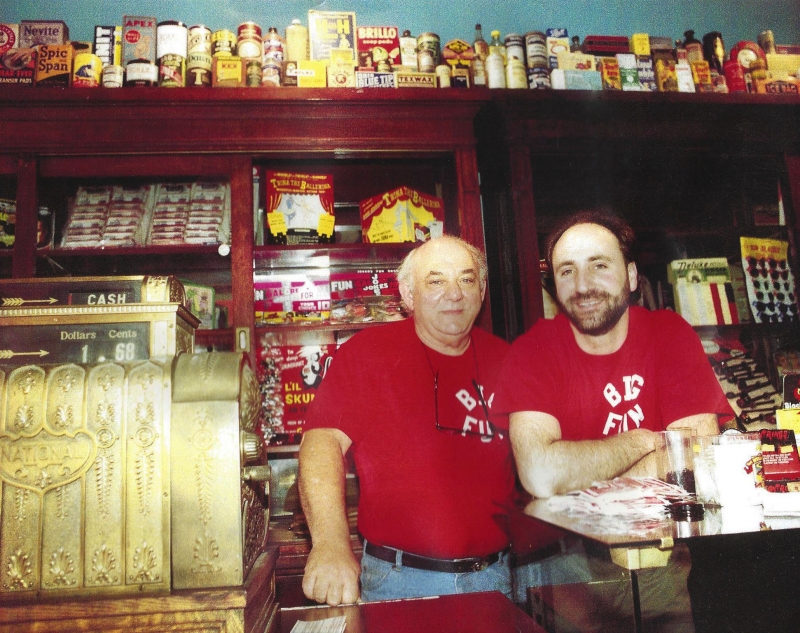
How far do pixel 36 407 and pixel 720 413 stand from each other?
1616mm

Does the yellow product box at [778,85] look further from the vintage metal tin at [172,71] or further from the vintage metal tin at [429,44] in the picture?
the vintage metal tin at [172,71]

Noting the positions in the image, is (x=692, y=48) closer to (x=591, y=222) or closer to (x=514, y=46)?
(x=514, y=46)

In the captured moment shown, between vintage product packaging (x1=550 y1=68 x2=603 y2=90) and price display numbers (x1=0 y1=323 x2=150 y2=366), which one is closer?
price display numbers (x1=0 y1=323 x2=150 y2=366)

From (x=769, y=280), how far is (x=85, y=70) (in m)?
2.98

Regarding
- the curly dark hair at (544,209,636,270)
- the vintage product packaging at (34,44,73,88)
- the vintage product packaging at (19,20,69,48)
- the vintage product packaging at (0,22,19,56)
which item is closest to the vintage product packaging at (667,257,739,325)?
the curly dark hair at (544,209,636,270)

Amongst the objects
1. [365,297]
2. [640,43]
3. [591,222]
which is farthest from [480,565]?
[640,43]

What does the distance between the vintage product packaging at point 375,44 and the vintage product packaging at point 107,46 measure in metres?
0.97

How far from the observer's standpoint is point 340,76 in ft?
6.73

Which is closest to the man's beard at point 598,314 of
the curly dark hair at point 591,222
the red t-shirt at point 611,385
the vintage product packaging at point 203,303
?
the red t-shirt at point 611,385

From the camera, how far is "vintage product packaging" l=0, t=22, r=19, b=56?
1.99 metres

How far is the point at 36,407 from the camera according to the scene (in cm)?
69

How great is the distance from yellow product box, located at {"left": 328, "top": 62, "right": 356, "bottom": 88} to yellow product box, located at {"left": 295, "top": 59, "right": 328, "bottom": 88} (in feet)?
0.10

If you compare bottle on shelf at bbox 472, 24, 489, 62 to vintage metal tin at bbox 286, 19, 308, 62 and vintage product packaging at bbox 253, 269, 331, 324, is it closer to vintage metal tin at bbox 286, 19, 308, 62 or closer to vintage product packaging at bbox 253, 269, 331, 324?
vintage metal tin at bbox 286, 19, 308, 62

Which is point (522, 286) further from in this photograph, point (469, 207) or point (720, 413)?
point (720, 413)
